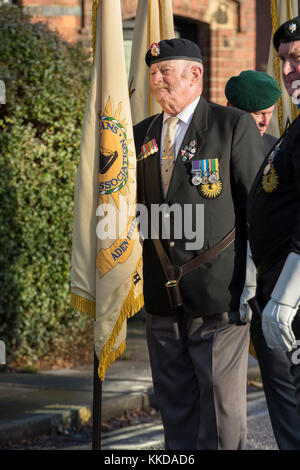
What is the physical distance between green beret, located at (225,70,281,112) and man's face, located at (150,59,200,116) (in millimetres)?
688

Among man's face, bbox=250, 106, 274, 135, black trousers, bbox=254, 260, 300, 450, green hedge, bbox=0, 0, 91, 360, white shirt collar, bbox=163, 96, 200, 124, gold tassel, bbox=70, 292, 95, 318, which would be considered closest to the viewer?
black trousers, bbox=254, 260, 300, 450

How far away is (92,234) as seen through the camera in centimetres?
479

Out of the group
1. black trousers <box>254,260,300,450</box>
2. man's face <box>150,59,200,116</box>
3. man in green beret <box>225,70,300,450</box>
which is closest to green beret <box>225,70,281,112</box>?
man's face <box>150,59,200,116</box>

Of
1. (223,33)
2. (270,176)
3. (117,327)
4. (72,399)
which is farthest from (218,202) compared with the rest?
(223,33)

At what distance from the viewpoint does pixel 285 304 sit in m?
3.27

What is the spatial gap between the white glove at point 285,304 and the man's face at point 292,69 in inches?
26.4

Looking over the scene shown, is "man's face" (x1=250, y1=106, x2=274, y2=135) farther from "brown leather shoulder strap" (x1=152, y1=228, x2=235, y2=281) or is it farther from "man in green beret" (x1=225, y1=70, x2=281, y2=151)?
"brown leather shoulder strap" (x1=152, y1=228, x2=235, y2=281)

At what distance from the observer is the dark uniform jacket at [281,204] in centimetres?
353

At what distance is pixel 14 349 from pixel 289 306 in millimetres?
4923

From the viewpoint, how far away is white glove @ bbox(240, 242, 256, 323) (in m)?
4.14

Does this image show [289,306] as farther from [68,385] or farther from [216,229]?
[68,385]

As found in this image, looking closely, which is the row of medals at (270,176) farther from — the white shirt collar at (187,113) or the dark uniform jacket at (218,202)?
the white shirt collar at (187,113)

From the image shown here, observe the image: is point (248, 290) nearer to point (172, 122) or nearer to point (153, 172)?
point (153, 172)
